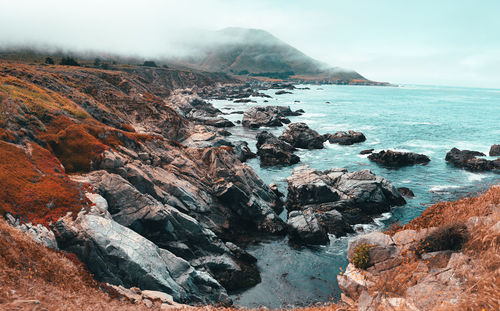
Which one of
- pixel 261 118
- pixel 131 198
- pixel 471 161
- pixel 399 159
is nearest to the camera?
pixel 131 198

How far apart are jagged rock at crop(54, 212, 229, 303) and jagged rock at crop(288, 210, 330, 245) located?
1527 centimetres

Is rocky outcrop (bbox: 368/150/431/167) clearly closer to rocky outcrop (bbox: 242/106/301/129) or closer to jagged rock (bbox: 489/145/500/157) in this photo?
jagged rock (bbox: 489/145/500/157)

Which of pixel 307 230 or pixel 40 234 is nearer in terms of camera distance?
pixel 40 234

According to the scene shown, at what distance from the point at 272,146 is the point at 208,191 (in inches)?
1274

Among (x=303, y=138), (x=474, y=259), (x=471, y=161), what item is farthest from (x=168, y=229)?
(x=471, y=161)

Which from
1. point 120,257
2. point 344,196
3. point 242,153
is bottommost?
point 344,196

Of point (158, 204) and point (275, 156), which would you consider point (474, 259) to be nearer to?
point (158, 204)

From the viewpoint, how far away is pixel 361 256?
43.4 ft

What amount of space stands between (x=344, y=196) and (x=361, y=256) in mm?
31932

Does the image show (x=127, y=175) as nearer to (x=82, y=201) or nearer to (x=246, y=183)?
(x=82, y=201)

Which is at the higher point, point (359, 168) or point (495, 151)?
point (495, 151)

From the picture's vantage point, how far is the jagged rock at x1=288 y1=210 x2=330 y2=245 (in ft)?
114

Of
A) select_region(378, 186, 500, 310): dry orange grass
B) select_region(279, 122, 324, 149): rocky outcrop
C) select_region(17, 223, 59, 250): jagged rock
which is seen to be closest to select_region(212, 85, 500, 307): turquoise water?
select_region(279, 122, 324, 149): rocky outcrop

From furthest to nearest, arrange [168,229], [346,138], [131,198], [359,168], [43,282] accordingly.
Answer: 1. [346,138]
2. [359,168]
3. [168,229]
4. [131,198]
5. [43,282]
